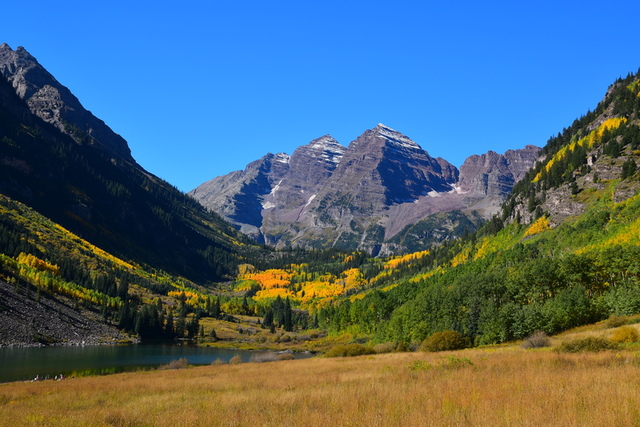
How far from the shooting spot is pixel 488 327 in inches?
2965

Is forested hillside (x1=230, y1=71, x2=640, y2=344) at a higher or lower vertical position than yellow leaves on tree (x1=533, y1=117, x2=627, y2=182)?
lower

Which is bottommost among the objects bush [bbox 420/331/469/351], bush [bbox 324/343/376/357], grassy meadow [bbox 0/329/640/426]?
bush [bbox 324/343/376/357]

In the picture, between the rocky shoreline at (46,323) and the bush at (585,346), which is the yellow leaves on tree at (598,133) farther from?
the rocky shoreline at (46,323)

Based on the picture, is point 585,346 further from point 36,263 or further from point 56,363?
point 36,263

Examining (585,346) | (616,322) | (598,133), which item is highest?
(598,133)

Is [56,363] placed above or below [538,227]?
below

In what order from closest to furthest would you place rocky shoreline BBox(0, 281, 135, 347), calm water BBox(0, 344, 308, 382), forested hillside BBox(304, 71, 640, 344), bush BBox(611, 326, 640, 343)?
bush BBox(611, 326, 640, 343) → calm water BBox(0, 344, 308, 382) → forested hillside BBox(304, 71, 640, 344) → rocky shoreline BBox(0, 281, 135, 347)

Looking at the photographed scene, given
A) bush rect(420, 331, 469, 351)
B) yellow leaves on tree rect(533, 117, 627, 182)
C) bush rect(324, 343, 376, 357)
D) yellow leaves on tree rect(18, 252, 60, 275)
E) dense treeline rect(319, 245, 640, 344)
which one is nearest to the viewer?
bush rect(420, 331, 469, 351)

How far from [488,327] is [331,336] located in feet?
290

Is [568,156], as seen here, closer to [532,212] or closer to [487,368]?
[532,212]

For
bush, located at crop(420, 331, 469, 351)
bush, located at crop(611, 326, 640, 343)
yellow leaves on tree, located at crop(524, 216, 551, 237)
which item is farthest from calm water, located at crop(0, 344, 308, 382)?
yellow leaves on tree, located at crop(524, 216, 551, 237)

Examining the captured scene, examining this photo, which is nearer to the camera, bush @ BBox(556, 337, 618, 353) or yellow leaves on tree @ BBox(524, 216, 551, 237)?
bush @ BBox(556, 337, 618, 353)

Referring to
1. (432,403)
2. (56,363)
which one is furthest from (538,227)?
(432,403)

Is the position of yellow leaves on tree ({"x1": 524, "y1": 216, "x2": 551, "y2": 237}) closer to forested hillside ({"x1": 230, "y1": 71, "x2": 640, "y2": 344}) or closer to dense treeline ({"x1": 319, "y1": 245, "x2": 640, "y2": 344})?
forested hillside ({"x1": 230, "y1": 71, "x2": 640, "y2": 344})
